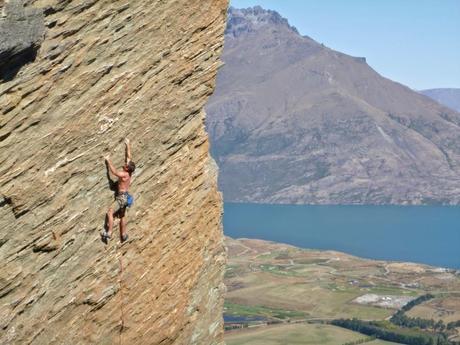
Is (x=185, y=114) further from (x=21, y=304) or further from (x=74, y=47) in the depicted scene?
(x=21, y=304)

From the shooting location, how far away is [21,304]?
10266 mm

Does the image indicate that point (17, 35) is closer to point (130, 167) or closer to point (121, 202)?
point (130, 167)

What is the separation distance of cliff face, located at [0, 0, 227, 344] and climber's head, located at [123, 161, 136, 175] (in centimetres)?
13

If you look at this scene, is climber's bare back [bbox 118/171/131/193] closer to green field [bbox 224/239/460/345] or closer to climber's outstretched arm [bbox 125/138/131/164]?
climber's outstretched arm [bbox 125/138/131/164]

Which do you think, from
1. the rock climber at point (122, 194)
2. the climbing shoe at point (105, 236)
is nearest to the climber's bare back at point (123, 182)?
the rock climber at point (122, 194)

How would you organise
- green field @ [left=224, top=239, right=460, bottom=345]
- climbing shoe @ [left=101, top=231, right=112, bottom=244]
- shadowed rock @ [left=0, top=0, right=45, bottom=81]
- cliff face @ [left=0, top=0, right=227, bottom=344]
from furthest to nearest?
1. green field @ [left=224, top=239, right=460, bottom=345]
2. climbing shoe @ [left=101, top=231, right=112, bottom=244]
3. cliff face @ [left=0, top=0, right=227, bottom=344]
4. shadowed rock @ [left=0, top=0, right=45, bottom=81]

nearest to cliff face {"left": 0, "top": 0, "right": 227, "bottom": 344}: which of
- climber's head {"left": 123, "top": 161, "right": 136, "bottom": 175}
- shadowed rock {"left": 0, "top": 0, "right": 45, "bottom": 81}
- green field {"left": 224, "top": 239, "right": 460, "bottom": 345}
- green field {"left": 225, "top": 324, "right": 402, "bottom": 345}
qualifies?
shadowed rock {"left": 0, "top": 0, "right": 45, "bottom": 81}

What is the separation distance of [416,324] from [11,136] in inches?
5606

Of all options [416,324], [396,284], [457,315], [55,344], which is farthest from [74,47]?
[396,284]

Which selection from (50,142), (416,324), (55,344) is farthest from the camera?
(416,324)

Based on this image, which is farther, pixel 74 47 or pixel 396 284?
pixel 396 284

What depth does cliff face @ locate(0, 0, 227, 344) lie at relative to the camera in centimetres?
987

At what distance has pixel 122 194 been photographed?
11875 millimetres

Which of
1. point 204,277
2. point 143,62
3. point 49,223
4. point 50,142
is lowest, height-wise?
point 204,277
